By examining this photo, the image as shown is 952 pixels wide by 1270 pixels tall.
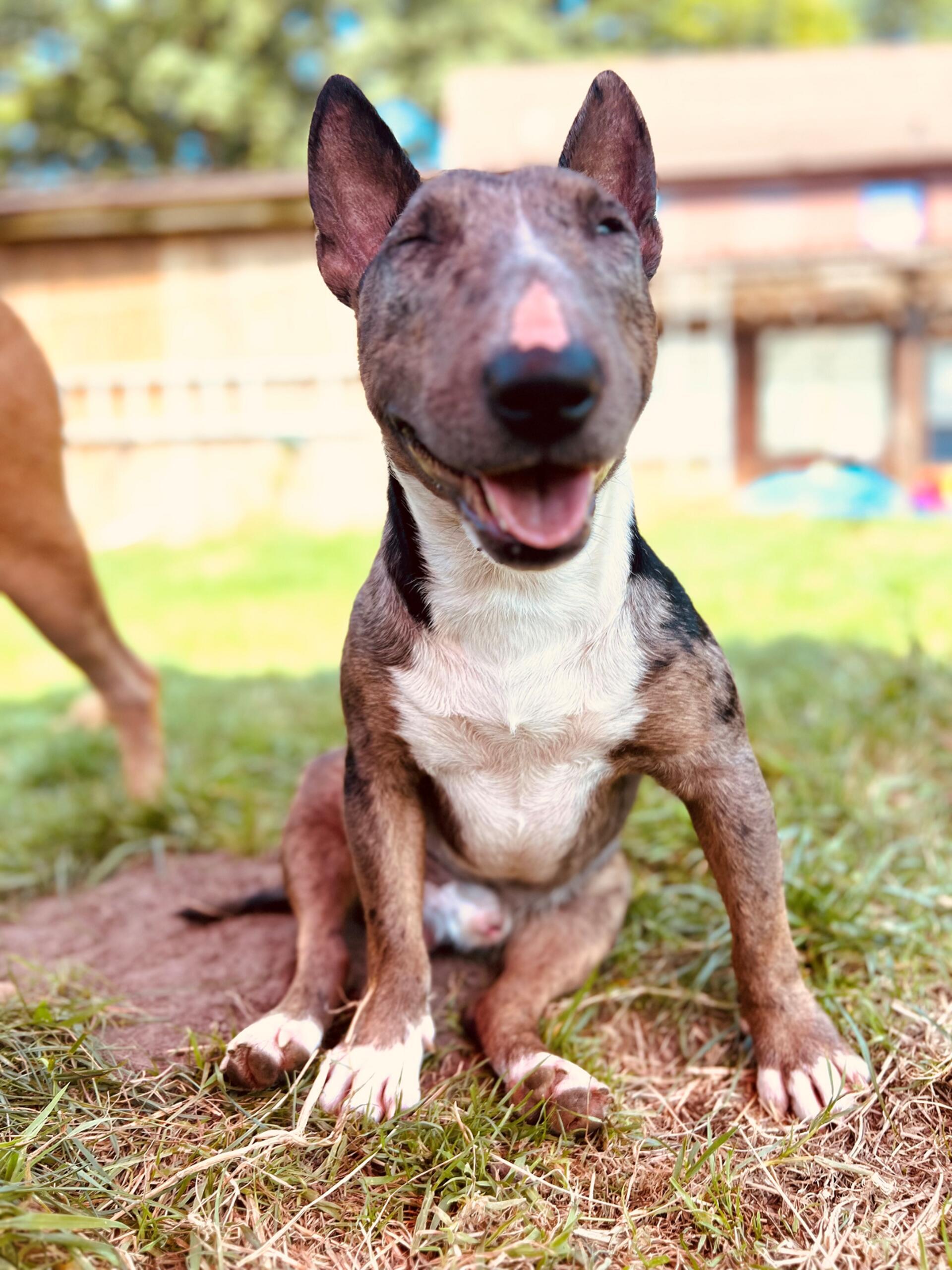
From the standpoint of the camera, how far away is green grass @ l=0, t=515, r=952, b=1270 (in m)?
1.84

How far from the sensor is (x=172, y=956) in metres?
2.91

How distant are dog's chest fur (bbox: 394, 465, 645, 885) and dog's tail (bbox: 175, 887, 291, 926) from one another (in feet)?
3.13

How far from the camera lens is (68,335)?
1546 cm

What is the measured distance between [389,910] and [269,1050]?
1.12 feet

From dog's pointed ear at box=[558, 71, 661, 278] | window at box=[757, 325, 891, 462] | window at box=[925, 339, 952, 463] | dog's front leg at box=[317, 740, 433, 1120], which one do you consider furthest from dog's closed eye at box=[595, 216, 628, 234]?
window at box=[925, 339, 952, 463]

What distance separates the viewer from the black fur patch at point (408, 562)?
88.3 inches

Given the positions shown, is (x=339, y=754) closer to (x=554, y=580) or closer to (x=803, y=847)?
(x=554, y=580)

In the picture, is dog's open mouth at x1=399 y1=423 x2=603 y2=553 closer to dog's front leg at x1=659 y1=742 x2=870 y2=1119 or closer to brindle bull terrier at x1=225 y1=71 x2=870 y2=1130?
brindle bull terrier at x1=225 y1=71 x2=870 y2=1130

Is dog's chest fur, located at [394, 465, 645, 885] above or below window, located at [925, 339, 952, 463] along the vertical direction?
above

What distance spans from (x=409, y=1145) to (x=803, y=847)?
57.0 inches

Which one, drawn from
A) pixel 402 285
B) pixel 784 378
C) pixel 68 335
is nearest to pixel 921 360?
pixel 784 378

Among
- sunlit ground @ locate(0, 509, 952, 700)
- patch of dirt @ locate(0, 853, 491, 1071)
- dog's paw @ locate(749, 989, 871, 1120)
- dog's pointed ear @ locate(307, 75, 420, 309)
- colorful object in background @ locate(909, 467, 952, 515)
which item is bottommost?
colorful object in background @ locate(909, 467, 952, 515)

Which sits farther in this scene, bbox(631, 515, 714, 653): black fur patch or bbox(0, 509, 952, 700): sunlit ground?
bbox(0, 509, 952, 700): sunlit ground

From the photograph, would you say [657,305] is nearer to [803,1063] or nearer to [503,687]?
[503,687]
